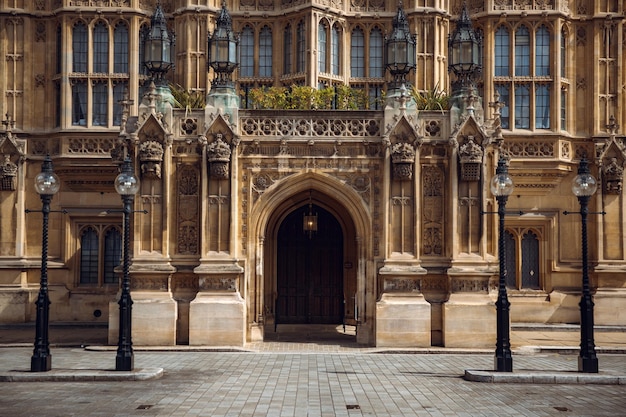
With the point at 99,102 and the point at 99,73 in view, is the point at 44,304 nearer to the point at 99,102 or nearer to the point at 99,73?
the point at 99,102

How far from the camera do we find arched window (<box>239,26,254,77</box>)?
34656mm

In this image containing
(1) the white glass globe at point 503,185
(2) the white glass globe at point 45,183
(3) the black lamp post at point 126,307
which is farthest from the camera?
(1) the white glass globe at point 503,185

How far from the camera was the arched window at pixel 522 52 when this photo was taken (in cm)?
3388

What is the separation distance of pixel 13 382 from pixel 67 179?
15183mm

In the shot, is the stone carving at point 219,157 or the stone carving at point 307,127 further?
the stone carving at point 307,127

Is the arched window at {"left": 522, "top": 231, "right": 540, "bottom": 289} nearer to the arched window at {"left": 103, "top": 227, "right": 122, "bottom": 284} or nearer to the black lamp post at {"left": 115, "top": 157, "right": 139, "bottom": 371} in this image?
the arched window at {"left": 103, "top": 227, "right": 122, "bottom": 284}

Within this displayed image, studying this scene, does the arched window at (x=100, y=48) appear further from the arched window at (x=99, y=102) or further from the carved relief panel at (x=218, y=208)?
the carved relief panel at (x=218, y=208)

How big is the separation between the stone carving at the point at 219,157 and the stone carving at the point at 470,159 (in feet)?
21.3

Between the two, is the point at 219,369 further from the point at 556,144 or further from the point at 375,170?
the point at 556,144

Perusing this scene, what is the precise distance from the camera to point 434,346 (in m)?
26.5

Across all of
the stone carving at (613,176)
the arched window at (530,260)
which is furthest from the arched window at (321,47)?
the stone carving at (613,176)

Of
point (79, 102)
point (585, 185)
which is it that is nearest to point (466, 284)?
point (585, 185)

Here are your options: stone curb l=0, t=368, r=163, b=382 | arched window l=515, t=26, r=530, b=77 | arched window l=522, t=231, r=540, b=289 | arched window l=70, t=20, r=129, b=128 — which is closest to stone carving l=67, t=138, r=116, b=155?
arched window l=70, t=20, r=129, b=128

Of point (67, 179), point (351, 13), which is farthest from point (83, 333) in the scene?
point (351, 13)
